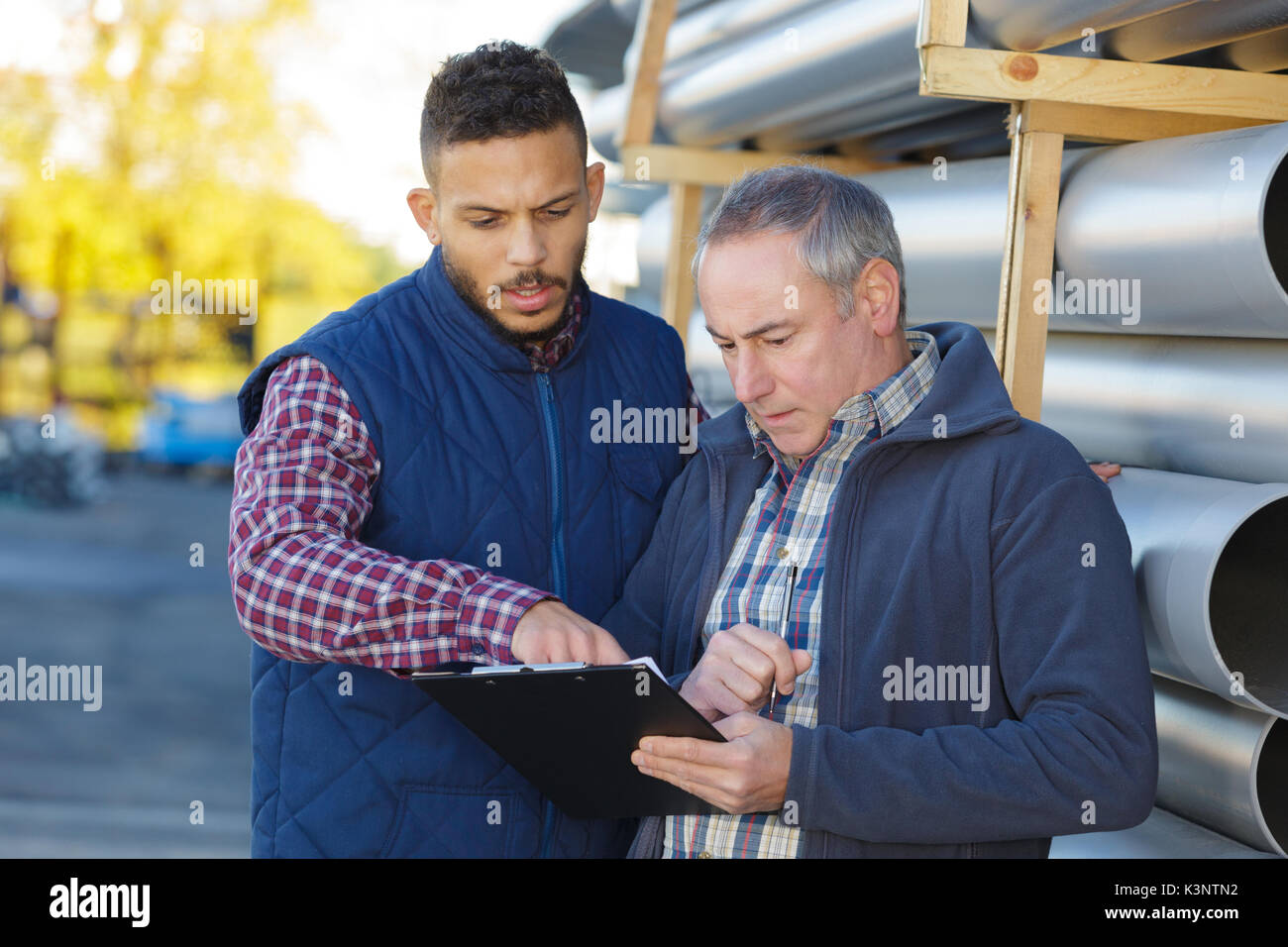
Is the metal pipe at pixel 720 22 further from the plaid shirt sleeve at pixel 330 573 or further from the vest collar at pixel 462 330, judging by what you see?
the plaid shirt sleeve at pixel 330 573

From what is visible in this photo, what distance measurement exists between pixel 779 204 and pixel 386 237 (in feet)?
48.3

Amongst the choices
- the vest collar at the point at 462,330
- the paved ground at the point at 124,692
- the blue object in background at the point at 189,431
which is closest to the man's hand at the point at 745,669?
the vest collar at the point at 462,330

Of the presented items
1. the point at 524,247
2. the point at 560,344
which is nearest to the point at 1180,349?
the point at 560,344

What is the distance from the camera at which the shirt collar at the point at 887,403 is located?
7.89ft

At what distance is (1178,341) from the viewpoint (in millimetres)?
3088

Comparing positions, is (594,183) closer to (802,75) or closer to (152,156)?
(802,75)

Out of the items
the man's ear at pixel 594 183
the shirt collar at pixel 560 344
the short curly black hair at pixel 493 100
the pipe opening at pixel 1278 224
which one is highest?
the short curly black hair at pixel 493 100

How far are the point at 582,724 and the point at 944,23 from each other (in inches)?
64.5

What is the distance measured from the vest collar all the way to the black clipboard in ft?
2.32

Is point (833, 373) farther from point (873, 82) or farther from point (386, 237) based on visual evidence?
point (386, 237)

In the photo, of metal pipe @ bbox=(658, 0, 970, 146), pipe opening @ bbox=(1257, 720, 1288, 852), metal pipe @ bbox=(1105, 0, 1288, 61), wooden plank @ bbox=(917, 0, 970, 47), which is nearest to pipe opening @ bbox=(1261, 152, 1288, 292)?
metal pipe @ bbox=(1105, 0, 1288, 61)

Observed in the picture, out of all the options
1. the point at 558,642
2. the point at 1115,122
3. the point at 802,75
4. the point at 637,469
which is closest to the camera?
the point at 558,642

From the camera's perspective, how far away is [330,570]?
2.31 metres

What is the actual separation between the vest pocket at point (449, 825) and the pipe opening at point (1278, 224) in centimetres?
181
